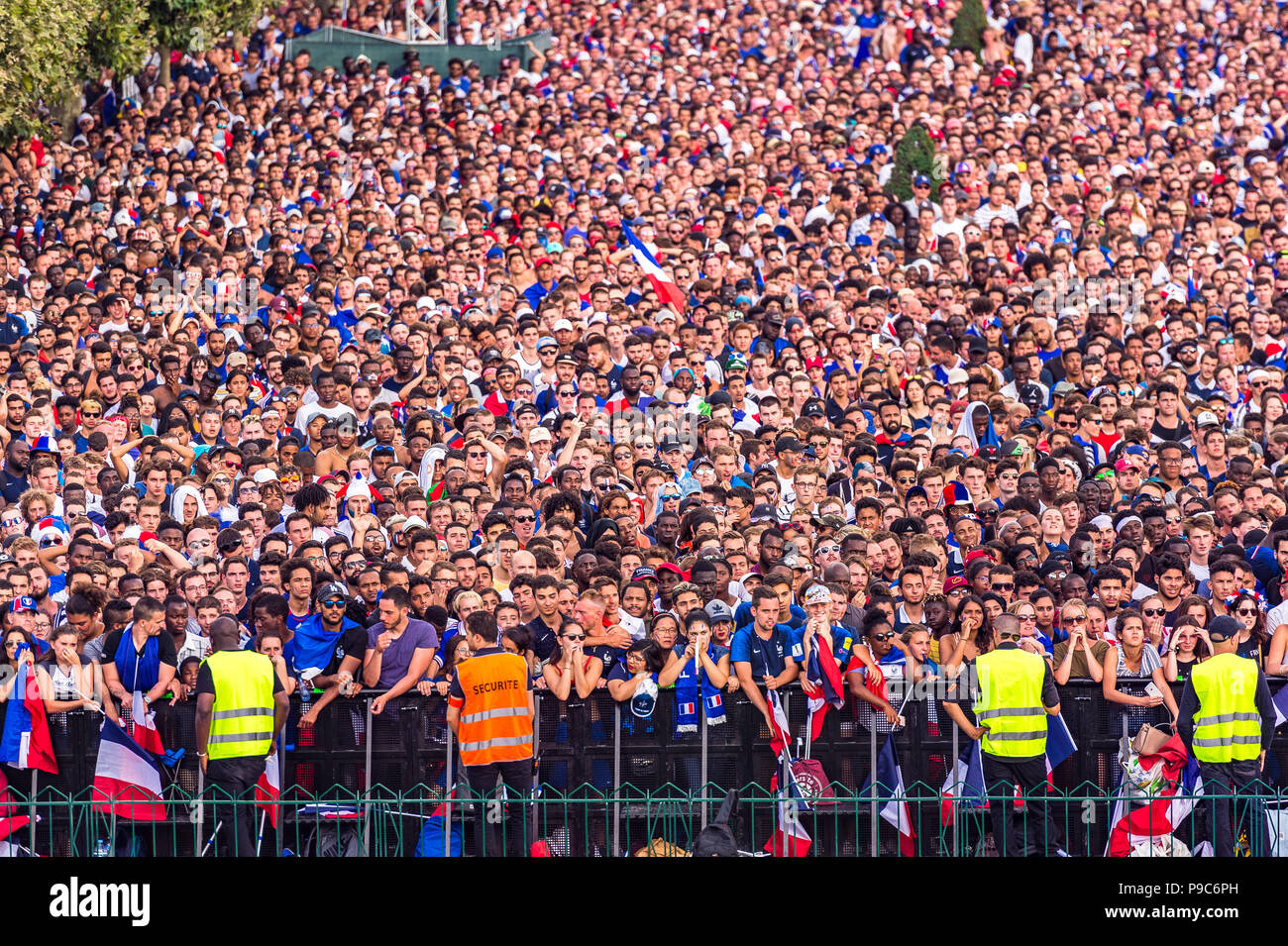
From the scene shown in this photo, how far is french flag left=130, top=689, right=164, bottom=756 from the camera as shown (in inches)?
426

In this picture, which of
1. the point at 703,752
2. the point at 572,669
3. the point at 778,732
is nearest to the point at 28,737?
the point at 572,669

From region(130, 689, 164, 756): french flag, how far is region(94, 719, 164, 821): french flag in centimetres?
8

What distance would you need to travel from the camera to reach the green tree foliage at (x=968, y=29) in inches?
1059

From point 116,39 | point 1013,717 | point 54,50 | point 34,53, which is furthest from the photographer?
point 116,39

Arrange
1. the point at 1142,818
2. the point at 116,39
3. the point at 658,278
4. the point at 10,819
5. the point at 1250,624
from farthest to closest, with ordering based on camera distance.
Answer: the point at 116,39
the point at 658,278
the point at 1250,624
the point at 1142,818
the point at 10,819

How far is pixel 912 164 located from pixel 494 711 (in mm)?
12850

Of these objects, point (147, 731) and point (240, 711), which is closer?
point (240, 711)

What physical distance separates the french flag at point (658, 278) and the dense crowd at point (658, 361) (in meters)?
0.04

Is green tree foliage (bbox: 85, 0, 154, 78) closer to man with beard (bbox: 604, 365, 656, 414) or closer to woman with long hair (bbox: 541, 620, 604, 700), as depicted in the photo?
man with beard (bbox: 604, 365, 656, 414)

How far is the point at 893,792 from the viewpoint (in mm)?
10742

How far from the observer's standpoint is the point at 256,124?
74.2 feet

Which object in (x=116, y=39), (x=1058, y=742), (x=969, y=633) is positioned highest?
(x=116, y=39)

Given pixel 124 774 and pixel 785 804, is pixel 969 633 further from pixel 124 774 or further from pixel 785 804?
pixel 124 774

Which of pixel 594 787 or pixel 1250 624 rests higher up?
pixel 1250 624
